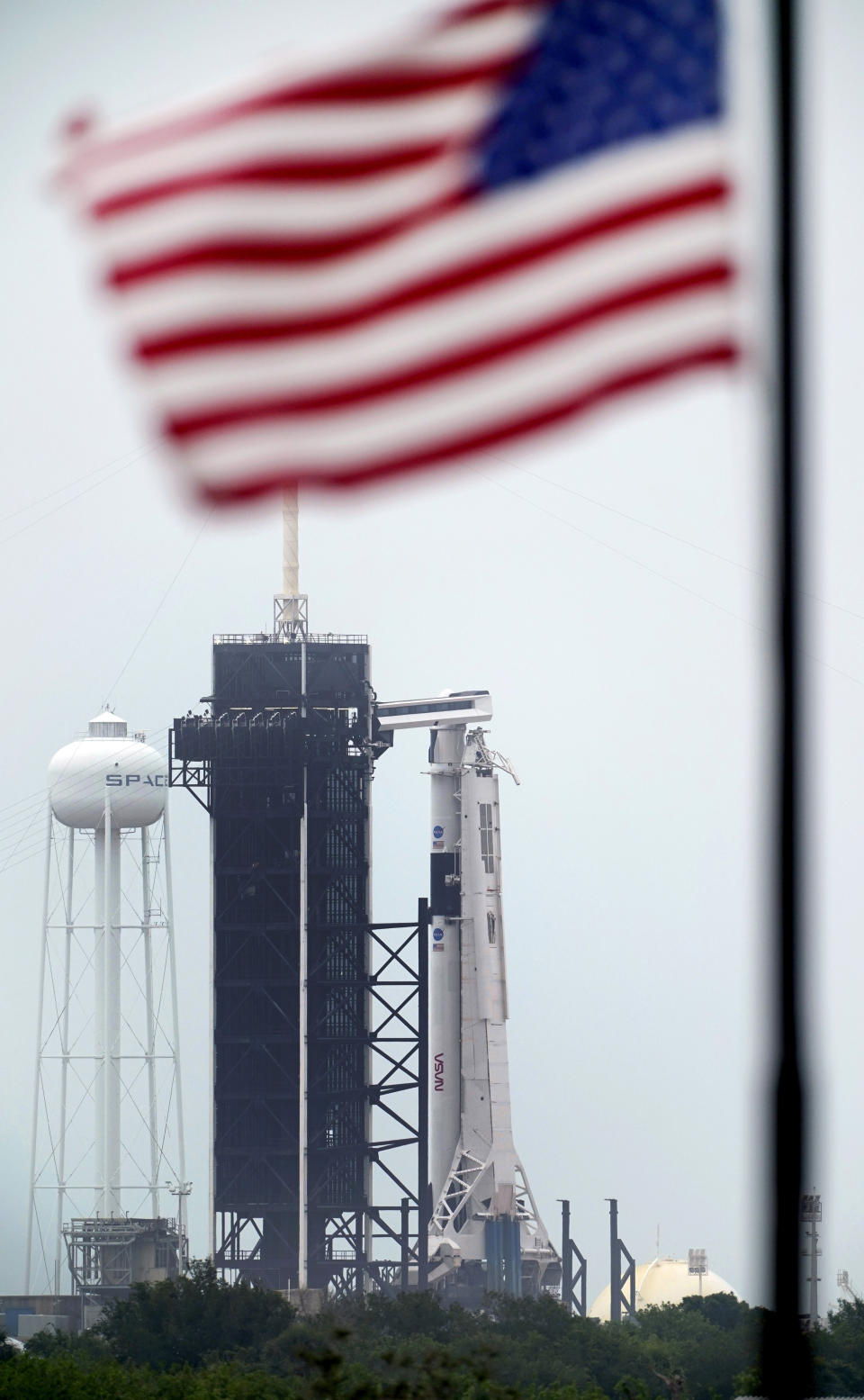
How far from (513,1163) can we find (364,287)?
9204 centimetres

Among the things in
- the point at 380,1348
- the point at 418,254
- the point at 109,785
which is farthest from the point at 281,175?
the point at 109,785

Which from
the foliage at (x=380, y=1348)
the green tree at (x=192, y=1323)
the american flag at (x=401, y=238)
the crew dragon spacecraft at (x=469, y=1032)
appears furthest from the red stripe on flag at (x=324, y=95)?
the crew dragon spacecraft at (x=469, y=1032)

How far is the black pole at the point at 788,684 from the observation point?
33.6ft

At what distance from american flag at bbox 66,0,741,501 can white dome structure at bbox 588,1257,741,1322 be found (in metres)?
143

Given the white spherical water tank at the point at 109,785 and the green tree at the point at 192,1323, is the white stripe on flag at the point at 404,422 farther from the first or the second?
the white spherical water tank at the point at 109,785

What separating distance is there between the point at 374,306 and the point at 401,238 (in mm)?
361

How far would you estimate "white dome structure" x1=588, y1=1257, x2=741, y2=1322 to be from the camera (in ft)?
497

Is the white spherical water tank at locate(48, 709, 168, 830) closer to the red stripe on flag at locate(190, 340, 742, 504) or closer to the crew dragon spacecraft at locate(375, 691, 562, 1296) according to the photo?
the crew dragon spacecraft at locate(375, 691, 562, 1296)

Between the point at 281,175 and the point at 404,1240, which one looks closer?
the point at 281,175

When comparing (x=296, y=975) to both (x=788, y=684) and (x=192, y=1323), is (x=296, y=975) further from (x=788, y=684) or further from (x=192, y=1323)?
(x=788, y=684)

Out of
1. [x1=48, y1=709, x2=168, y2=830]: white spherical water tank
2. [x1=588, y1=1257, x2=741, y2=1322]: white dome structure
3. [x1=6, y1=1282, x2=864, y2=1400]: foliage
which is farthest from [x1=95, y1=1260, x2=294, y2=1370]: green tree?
[x1=588, y1=1257, x2=741, y2=1322]: white dome structure

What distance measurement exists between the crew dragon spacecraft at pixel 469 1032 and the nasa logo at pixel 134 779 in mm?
11979

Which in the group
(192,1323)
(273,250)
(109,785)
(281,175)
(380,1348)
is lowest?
(380,1348)

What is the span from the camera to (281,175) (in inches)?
471
